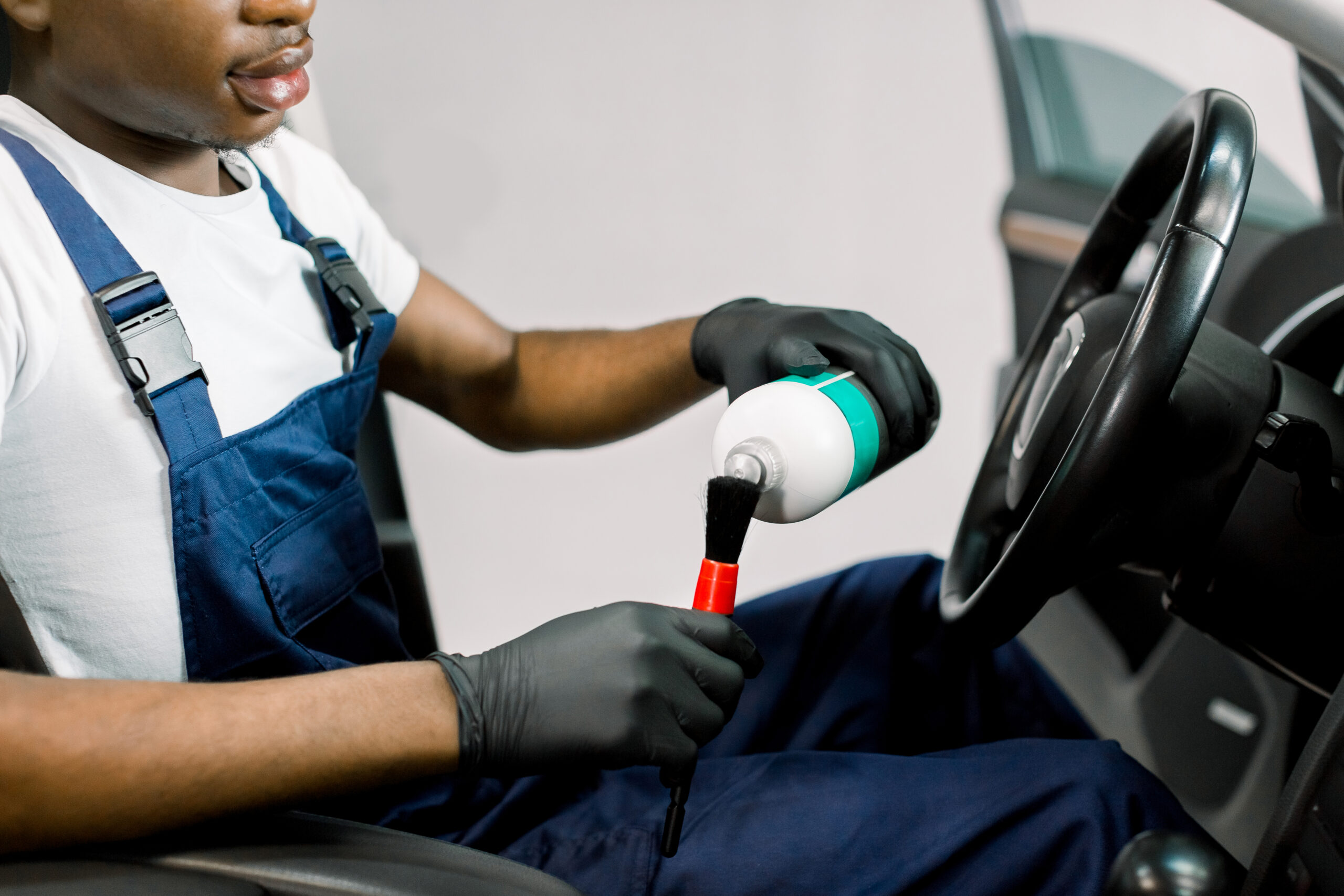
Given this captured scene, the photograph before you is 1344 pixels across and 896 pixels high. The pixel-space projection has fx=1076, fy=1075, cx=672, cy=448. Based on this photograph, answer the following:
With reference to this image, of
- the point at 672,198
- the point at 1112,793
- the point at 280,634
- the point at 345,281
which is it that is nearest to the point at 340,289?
the point at 345,281

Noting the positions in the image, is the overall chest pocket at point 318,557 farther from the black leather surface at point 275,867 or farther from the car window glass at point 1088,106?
the car window glass at point 1088,106

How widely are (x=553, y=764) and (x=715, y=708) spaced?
12 cm

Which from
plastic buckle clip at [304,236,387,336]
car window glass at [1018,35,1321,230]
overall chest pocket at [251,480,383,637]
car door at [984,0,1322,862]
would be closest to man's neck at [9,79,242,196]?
plastic buckle clip at [304,236,387,336]

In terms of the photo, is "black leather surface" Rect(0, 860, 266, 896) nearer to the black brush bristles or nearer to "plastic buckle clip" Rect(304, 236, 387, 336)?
the black brush bristles

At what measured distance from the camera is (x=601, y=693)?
729mm

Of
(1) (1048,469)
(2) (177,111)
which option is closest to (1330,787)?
(1) (1048,469)

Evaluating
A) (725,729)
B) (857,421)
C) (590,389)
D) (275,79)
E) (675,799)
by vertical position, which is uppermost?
(275,79)

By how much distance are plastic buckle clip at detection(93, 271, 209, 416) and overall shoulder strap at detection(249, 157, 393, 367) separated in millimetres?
185

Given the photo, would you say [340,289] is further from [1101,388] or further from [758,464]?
[1101,388]

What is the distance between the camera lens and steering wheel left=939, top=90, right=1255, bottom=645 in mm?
699

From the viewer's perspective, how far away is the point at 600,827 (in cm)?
86

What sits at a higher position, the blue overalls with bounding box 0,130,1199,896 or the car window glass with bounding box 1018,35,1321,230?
the car window glass with bounding box 1018,35,1321,230

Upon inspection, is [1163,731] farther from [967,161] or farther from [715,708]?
[967,161]

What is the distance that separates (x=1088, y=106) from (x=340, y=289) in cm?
157
